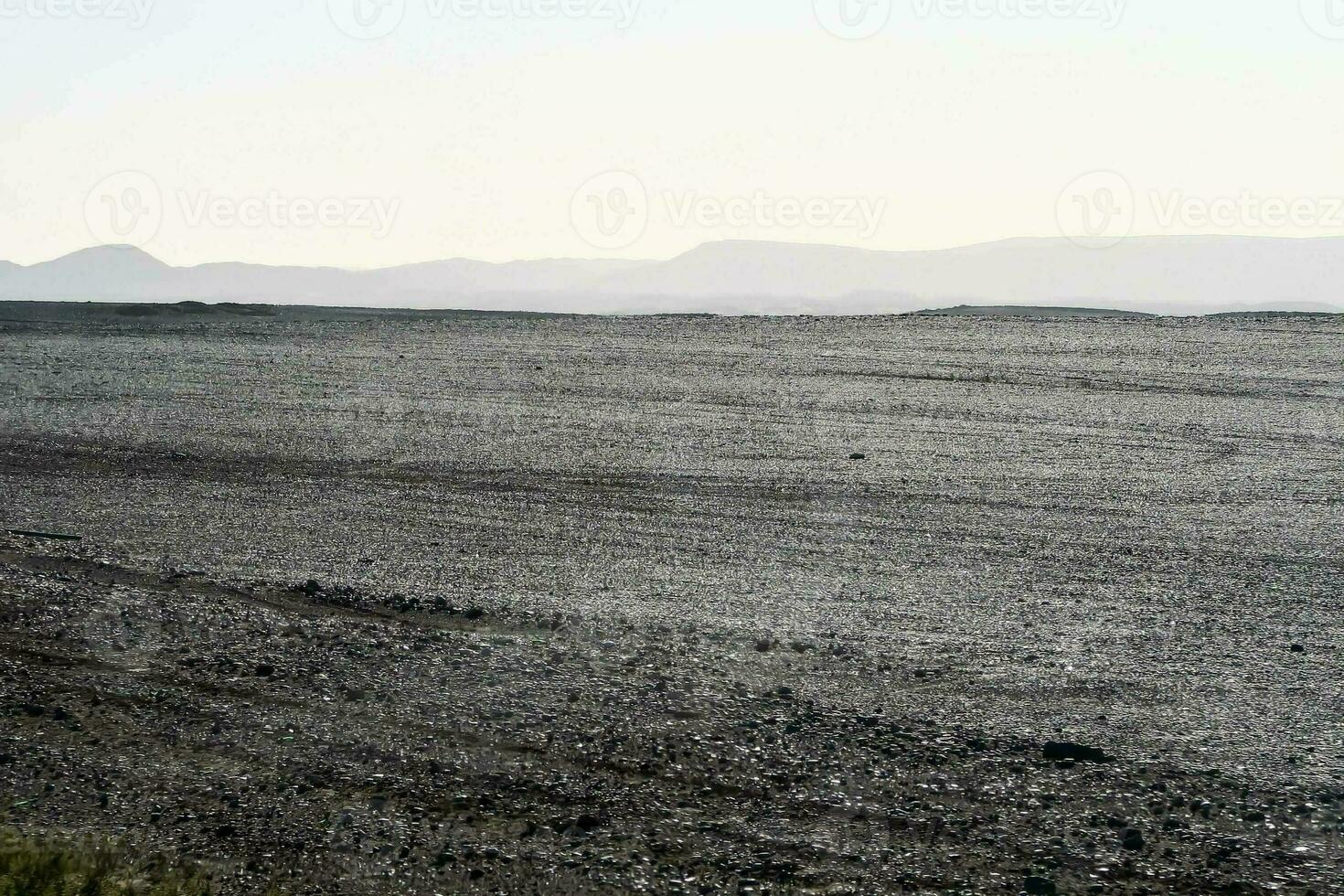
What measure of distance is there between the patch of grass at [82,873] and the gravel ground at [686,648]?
0.14 m

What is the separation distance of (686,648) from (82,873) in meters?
3.08

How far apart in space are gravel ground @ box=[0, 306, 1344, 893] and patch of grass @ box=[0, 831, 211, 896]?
0.14m

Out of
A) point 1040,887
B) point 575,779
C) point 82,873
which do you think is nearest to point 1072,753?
point 1040,887

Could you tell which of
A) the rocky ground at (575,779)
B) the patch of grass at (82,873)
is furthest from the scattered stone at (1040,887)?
the patch of grass at (82,873)

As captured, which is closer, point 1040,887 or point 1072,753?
point 1040,887

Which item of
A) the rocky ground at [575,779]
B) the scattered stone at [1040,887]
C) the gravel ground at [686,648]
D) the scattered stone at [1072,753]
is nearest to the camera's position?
the scattered stone at [1040,887]

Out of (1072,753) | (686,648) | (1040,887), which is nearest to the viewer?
(1040,887)

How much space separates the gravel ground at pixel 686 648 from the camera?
4.44m

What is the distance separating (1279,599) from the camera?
7.27m

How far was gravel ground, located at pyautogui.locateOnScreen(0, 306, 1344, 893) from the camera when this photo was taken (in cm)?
444

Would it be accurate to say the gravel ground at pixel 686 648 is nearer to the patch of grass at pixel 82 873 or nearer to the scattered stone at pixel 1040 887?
the scattered stone at pixel 1040 887

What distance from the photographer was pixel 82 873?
420cm

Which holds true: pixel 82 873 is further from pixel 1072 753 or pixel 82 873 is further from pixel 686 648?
pixel 1072 753

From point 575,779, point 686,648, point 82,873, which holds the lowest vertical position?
point 82,873
